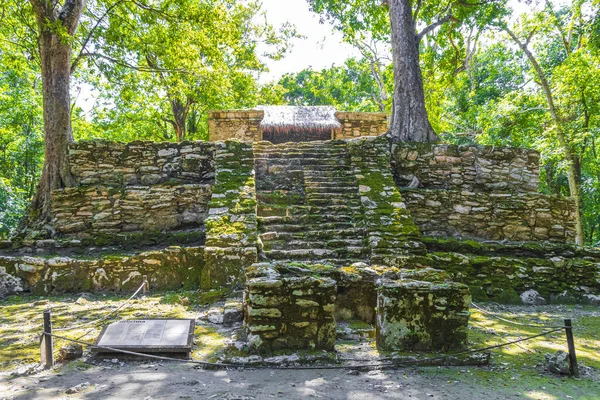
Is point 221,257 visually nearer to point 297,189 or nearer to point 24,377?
point 297,189

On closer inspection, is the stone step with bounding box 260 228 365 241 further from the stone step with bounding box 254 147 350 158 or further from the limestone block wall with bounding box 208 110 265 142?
the limestone block wall with bounding box 208 110 265 142

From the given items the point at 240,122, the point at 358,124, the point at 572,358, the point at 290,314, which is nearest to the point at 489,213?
the point at 572,358

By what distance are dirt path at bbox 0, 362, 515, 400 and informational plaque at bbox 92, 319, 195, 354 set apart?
0.50 ft

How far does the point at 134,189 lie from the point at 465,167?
6728 mm

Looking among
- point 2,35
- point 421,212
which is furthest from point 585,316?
point 2,35

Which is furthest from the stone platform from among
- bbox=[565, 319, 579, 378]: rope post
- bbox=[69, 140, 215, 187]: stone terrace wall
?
bbox=[69, 140, 215, 187]: stone terrace wall

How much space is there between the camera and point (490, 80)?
2164cm

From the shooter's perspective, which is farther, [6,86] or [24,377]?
[6,86]

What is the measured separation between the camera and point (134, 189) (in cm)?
779

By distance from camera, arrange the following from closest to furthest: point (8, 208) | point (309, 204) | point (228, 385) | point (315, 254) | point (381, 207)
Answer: point (228, 385) → point (315, 254) → point (381, 207) → point (309, 204) → point (8, 208)

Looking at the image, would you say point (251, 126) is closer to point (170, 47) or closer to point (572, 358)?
point (170, 47)

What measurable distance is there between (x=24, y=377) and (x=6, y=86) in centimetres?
1541

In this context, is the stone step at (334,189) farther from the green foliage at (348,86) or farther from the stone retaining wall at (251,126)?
the green foliage at (348,86)

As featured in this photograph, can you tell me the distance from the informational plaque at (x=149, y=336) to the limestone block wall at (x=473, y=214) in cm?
524
